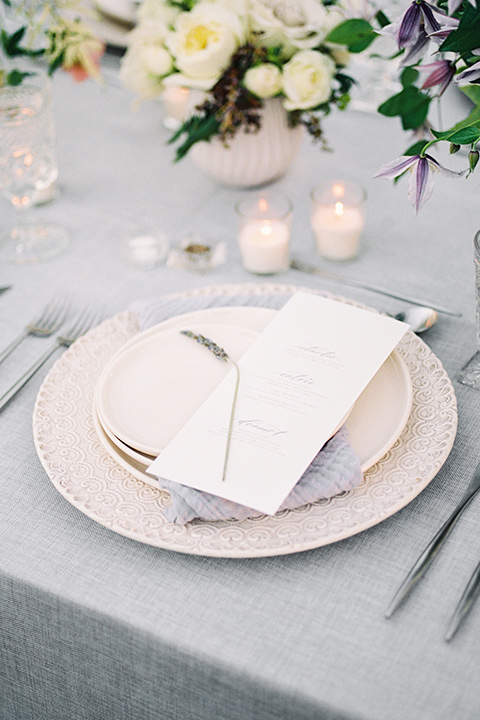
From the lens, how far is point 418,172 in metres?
0.69

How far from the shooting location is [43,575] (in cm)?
65

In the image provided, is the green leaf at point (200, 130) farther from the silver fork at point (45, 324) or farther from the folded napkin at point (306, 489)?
the folded napkin at point (306, 489)

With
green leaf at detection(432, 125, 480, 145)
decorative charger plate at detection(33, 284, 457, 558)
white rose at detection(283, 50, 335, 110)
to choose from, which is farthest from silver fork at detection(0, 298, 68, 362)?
green leaf at detection(432, 125, 480, 145)

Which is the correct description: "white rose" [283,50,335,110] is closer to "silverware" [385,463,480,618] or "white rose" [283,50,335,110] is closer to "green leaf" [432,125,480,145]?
"green leaf" [432,125,480,145]

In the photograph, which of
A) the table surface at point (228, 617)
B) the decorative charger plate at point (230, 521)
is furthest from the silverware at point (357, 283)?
the decorative charger plate at point (230, 521)

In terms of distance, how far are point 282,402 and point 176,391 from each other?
127 millimetres

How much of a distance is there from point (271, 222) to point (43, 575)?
0.63m

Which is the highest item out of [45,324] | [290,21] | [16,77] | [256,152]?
[290,21]

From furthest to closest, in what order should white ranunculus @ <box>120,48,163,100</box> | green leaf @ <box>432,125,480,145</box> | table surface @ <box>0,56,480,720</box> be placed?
white ranunculus @ <box>120,48,163,100</box> → green leaf @ <box>432,125,480,145</box> → table surface @ <box>0,56,480,720</box>

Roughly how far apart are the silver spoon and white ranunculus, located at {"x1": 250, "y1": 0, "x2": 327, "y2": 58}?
1.53 feet

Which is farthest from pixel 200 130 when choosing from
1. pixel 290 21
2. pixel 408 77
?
pixel 408 77

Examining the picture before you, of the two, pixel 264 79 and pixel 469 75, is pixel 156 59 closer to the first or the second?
pixel 264 79

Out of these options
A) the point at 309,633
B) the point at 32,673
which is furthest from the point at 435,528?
the point at 32,673

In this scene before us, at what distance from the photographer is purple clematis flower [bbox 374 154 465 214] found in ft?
2.24
